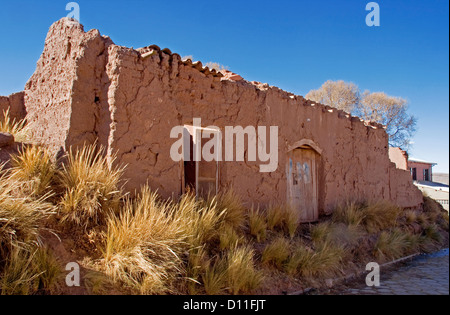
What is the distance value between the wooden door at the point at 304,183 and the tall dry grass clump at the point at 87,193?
4860 mm

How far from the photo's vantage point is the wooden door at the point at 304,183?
9562 mm

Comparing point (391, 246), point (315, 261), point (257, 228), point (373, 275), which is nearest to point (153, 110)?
point (257, 228)

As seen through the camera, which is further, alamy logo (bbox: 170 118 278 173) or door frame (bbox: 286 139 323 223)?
door frame (bbox: 286 139 323 223)

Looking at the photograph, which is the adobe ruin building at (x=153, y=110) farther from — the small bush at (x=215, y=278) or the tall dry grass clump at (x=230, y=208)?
the small bush at (x=215, y=278)

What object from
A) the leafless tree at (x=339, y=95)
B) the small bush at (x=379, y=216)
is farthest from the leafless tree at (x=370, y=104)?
the small bush at (x=379, y=216)

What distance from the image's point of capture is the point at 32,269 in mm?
4219

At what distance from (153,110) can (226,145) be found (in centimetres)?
179

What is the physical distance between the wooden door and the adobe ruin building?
3 centimetres

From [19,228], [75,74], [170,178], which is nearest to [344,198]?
[170,178]

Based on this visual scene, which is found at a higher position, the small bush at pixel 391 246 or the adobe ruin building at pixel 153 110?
the adobe ruin building at pixel 153 110

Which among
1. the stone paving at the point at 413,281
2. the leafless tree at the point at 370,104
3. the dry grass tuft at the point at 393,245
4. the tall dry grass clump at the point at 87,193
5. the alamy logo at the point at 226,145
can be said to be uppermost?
the leafless tree at the point at 370,104

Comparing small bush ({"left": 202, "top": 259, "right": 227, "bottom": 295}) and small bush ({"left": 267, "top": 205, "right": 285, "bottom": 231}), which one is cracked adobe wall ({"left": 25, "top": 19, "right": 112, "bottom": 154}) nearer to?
small bush ({"left": 202, "top": 259, "right": 227, "bottom": 295})

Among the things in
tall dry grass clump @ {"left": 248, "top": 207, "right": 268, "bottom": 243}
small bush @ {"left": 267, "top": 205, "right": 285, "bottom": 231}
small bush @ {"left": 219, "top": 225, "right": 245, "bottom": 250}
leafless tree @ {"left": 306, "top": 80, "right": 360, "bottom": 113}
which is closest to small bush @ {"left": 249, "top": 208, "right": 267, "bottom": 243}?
tall dry grass clump @ {"left": 248, "top": 207, "right": 268, "bottom": 243}

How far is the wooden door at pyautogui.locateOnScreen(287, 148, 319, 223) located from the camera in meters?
9.56
